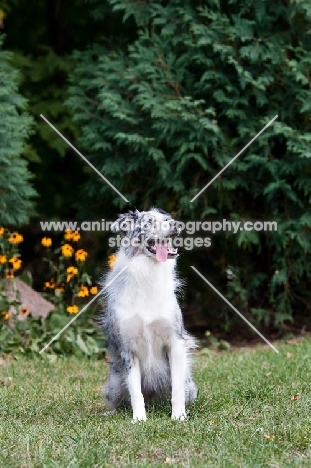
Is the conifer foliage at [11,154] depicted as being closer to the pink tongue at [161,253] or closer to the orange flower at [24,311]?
the orange flower at [24,311]

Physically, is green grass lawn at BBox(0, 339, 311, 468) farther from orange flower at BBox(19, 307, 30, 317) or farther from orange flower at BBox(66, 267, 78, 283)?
orange flower at BBox(66, 267, 78, 283)

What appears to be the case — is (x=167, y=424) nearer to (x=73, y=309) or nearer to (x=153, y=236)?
(x=153, y=236)

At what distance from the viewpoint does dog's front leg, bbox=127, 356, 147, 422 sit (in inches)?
192

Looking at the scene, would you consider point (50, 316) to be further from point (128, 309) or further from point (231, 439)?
point (231, 439)

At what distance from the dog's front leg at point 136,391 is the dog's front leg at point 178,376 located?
0.21m

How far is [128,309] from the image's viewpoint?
4.99 m

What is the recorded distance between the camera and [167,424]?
452 cm

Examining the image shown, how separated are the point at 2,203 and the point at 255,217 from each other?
9.10ft

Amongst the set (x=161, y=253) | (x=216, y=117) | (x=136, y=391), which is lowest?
(x=136, y=391)

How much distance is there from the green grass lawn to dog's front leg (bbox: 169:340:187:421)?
0.08 metres

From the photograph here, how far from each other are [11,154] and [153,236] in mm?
3342

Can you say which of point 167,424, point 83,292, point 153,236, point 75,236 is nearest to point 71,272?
point 83,292

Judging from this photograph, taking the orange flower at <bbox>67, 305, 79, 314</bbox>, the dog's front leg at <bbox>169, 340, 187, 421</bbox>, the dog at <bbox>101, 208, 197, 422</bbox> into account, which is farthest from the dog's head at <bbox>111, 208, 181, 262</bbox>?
the orange flower at <bbox>67, 305, 79, 314</bbox>

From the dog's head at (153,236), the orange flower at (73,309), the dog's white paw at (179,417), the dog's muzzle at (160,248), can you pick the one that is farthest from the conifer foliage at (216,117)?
the dog's white paw at (179,417)
